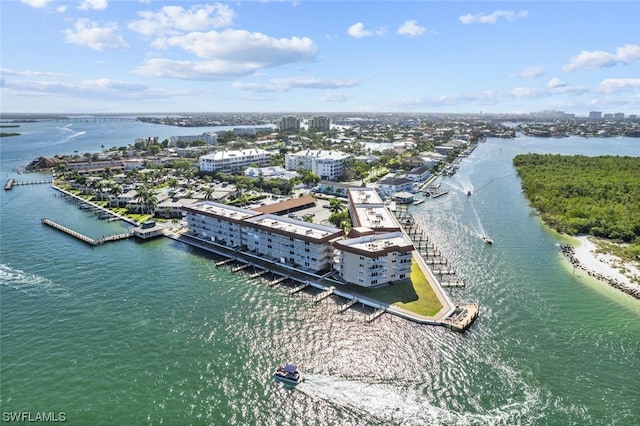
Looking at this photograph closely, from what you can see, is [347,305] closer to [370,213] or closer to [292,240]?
[292,240]

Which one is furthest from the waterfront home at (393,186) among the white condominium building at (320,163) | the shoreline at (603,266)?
the shoreline at (603,266)

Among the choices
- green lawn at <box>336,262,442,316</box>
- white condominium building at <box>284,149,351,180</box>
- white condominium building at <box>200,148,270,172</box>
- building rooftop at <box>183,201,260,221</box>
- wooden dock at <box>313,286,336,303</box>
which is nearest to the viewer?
green lawn at <box>336,262,442,316</box>

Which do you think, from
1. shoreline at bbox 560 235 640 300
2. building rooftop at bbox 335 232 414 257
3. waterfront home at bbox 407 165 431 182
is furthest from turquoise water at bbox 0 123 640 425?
waterfront home at bbox 407 165 431 182

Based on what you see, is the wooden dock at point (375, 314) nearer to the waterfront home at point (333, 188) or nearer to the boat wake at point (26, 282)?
the boat wake at point (26, 282)

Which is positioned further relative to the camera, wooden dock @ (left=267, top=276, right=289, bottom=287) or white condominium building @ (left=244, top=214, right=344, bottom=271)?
white condominium building @ (left=244, top=214, right=344, bottom=271)

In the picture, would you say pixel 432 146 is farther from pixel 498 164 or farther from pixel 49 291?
pixel 49 291

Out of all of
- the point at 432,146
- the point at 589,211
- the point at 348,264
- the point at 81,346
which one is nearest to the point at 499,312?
the point at 348,264

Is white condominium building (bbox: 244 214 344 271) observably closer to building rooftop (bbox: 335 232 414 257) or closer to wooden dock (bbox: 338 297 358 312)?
building rooftop (bbox: 335 232 414 257)
